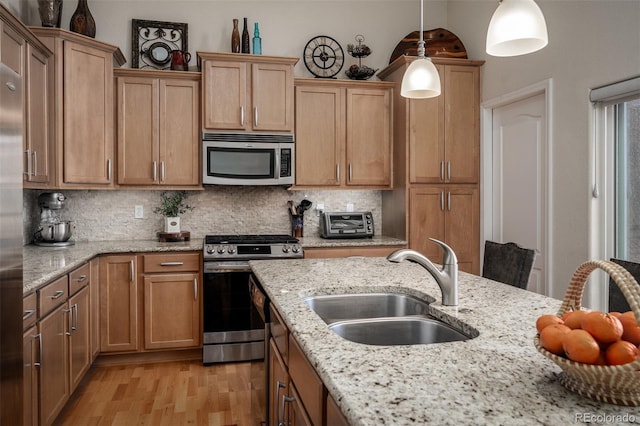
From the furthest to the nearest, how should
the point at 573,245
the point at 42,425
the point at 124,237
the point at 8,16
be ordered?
the point at 124,237 < the point at 573,245 < the point at 8,16 < the point at 42,425

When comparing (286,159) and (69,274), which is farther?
(286,159)

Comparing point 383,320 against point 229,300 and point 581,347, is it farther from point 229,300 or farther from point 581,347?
point 229,300

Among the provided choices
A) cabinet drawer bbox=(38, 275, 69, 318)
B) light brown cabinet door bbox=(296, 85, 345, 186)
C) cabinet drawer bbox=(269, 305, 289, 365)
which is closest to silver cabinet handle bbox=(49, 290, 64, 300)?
cabinet drawer bbox=(38, 275, 69, 318)

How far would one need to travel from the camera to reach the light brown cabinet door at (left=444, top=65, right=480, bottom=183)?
162 inches

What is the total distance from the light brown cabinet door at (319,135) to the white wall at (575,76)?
156 centimetres

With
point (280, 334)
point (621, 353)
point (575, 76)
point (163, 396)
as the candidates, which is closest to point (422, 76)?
point (280, 334)

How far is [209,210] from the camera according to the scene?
4.26m

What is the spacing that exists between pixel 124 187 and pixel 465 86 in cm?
302

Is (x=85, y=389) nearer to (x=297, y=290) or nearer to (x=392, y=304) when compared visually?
(x=297, y=290)

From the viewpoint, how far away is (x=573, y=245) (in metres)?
3.09

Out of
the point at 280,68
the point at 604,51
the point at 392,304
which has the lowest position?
the point at 392,304

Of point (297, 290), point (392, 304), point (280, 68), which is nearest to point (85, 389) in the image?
point (297, 290)

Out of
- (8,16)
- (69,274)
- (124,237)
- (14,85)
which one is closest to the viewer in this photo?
(14,85)

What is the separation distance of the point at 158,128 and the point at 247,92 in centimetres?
79
